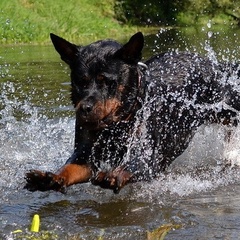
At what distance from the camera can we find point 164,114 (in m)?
5.29

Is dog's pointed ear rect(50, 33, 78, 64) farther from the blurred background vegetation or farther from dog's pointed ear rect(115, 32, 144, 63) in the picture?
the blurred background vegetation

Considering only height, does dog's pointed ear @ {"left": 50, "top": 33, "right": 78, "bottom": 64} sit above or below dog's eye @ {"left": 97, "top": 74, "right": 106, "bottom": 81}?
above

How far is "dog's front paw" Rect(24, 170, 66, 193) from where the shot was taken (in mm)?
4168

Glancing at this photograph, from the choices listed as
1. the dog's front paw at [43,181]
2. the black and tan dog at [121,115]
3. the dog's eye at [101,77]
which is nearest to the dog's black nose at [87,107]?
the black and tan dog at [121,115]

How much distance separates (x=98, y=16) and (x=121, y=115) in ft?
73.7

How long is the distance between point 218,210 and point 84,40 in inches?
682

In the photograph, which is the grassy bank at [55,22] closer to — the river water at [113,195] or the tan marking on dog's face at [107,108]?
the river water at [113,195]

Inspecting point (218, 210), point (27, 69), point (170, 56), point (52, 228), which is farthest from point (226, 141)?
point (27, 69)

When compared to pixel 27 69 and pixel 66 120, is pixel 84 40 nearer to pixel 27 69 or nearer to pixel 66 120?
pixel 27 69

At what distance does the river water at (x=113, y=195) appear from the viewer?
4.07m

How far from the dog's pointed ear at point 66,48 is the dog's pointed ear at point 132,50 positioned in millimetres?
322

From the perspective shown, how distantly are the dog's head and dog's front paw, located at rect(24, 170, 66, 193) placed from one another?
47 centimetres

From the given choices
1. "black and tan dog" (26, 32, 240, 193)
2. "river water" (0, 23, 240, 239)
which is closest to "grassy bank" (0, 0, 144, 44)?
"river water" (0, 23, 240, 239)

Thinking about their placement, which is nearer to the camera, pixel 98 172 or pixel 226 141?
pixel 98 172
